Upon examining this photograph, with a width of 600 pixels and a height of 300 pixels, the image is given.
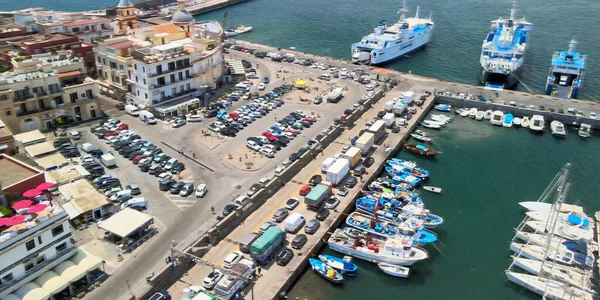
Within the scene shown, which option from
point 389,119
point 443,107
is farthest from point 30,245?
point 443,107

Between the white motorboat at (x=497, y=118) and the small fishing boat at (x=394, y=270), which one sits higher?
the white motorboat at (x=497, y=118)

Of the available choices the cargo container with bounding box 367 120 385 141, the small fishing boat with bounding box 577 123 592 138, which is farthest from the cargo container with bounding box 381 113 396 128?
the small fishing boat with bounding box 577 123 592 138

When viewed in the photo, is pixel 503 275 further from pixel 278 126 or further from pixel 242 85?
pixel 242 85

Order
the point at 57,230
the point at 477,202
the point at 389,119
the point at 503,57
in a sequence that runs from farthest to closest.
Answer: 1. the point at 503,57
2. the point at 389,119
3. the point at 477,202
4. the point at 57,230

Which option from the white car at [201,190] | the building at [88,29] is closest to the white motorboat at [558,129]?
the white car at [201,190]

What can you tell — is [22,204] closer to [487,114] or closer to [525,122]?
[487,114]

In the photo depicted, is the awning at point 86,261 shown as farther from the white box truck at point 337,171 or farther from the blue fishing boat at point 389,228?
the white box truck at point 337,171

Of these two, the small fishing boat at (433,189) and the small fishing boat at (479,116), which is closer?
the small fishing boat at (433,189)
